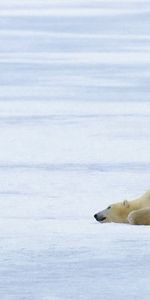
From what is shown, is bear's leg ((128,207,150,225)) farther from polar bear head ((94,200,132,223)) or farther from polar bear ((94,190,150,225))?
polar bear head ((94,200,132,223))

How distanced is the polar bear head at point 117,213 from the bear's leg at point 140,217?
0.66ft

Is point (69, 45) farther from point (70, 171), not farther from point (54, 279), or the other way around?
point (54, 279)

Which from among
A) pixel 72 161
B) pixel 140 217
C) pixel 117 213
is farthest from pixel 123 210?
pixel 72 161

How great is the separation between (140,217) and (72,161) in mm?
2028

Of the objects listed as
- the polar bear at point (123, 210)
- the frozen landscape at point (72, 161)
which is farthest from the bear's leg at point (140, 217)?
the frozen landscape at point (72, 161)

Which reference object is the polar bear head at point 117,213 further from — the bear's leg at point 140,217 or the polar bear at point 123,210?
the bear's leg at point 140,217

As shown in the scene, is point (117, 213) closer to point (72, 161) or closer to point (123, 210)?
point (123, 210)

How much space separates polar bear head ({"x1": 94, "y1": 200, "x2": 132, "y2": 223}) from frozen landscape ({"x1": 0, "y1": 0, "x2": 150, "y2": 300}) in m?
0.07

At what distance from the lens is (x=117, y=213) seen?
4.71 m

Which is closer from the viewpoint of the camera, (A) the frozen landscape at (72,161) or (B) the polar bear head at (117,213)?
(A) the frozen landscape at (72,161)

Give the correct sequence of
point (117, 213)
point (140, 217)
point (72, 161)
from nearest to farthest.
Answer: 1. point (140, 217)
2. point (117, 213)
3. point (72, 161)

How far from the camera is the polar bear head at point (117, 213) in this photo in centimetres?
466

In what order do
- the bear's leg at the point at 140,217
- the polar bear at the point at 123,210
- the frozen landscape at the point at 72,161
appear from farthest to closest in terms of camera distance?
the polar bear at the point at 123,210, the bear's leg at the point at 140,217, the frozen landscape at the point at 72,161

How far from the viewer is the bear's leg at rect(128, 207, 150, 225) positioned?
4402 mm
